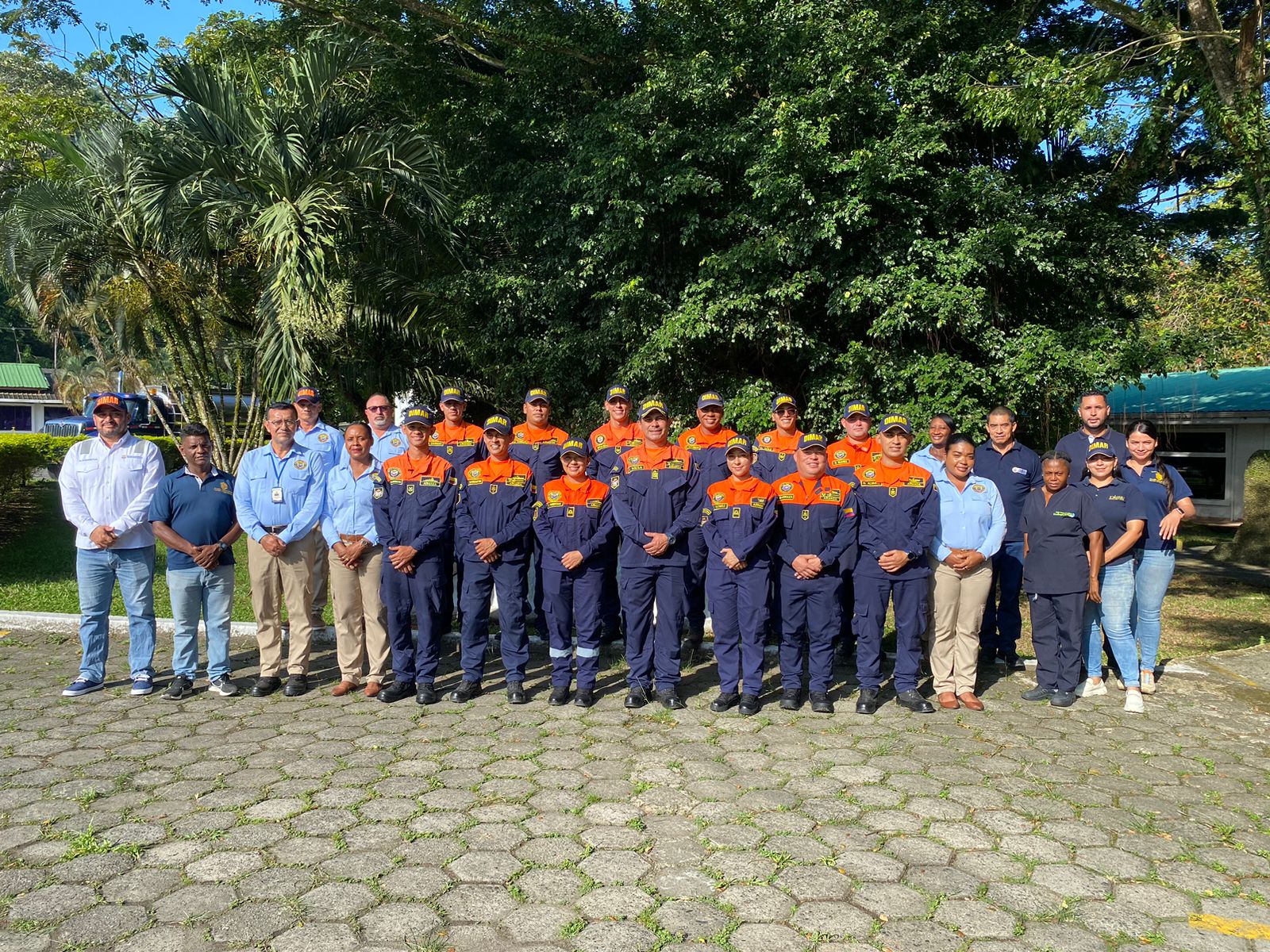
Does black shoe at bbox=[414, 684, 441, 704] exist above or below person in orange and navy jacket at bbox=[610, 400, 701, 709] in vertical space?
below

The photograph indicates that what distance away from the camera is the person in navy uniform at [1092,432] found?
22.3 feet

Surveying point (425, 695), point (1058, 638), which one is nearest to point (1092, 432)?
point (1058, 638)

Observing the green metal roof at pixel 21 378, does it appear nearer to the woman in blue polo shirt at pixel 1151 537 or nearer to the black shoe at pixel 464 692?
the black shoe at pixel 464 692

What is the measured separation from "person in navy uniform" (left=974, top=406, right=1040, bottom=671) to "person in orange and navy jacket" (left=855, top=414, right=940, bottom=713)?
3.44 ft

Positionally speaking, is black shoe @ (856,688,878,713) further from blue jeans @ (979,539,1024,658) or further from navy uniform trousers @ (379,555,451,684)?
navy uniform trousers @ (379,555,451,684)

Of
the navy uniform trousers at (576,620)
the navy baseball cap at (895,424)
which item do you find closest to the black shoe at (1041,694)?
the navy baseball cap at (895,424)

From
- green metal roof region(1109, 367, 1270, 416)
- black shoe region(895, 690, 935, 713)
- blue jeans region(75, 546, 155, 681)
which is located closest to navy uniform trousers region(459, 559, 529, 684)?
blue jeans region(75, 546, 155, 681)

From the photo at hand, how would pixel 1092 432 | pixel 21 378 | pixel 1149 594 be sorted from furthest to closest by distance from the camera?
pixel 21 378 < pixel 1092 432 < pixel 1149 594

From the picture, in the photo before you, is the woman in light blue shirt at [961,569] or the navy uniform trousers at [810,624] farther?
the woman in light blue shirt at [961,569]

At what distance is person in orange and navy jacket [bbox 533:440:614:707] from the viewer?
6.28 metres

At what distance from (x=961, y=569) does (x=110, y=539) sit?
5678mm

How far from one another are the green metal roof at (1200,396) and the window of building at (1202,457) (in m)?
0.68

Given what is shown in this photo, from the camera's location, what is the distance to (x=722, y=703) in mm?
6090

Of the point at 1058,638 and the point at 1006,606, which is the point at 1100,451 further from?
the point at 1006,606
